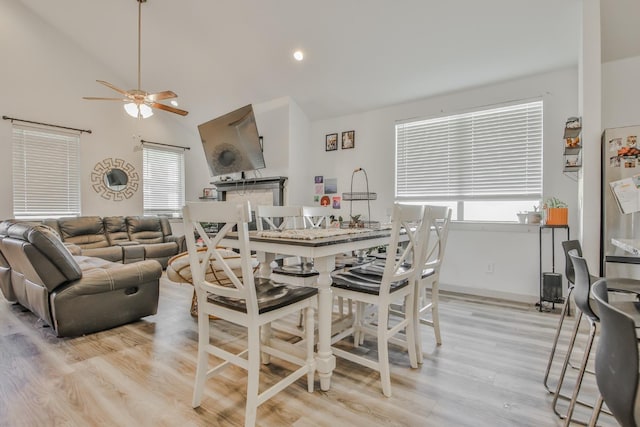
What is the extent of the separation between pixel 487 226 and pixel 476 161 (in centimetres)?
79

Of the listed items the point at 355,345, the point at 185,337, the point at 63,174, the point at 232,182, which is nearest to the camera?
the point at 355,345

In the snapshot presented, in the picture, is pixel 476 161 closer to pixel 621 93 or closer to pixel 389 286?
pixel 621 93

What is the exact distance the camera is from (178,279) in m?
2.88

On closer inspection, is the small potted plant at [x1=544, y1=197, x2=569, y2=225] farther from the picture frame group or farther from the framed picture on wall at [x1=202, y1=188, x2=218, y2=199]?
the framed picture on wall at [x1=202, y1=188, x2=218, y2=199]

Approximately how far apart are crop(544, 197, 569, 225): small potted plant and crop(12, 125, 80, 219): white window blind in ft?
21.2

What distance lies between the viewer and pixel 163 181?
630 cm

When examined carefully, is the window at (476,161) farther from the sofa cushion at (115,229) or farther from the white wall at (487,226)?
the sofa cushion at (115,229)

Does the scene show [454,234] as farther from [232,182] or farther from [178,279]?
[232,182]

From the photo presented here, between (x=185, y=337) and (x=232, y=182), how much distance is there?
3.58 meters

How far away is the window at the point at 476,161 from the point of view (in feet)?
11.9

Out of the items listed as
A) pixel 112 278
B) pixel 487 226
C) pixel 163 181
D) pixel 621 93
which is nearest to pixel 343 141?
pixel 487 226

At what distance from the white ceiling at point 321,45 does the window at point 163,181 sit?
119cm

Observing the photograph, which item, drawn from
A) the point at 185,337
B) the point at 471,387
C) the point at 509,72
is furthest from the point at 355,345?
the point at 509,72

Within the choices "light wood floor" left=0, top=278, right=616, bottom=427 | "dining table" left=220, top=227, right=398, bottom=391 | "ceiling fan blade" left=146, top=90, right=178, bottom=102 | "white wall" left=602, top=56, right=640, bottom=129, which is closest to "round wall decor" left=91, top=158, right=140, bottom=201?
"ceiling fan blade" left=146, top=90, right=178, bottom=102
